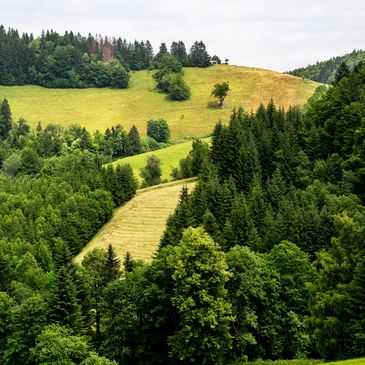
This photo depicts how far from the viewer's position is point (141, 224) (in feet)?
350

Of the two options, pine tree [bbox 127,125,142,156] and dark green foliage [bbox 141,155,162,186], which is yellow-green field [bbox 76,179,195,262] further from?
pine tree [bbox 127,125,142,156]

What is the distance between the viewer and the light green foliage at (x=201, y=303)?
174 ft

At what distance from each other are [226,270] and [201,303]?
6.44 metres

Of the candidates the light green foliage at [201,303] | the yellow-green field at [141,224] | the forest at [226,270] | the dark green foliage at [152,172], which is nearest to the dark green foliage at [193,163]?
the yellow-green field at [141,224]

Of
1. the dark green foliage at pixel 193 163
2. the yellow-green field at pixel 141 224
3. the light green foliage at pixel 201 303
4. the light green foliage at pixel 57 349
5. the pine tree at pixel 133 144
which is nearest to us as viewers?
the light green foliage at pixel 57 349

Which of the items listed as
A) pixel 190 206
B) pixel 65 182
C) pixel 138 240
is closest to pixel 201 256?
pixel 190 206

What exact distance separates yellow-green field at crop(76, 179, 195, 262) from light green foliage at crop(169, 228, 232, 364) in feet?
121

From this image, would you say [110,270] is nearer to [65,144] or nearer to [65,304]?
[65,304]

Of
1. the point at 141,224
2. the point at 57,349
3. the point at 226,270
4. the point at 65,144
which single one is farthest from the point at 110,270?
the point at 65,144

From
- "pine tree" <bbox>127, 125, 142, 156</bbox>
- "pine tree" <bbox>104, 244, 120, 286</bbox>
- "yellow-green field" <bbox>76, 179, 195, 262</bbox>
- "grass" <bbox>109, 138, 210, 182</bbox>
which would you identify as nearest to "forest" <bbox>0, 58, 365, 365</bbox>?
"pine tree" <bbox>104, 244, 120, 286</bbox>

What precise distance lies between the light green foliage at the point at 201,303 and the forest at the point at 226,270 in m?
0.13

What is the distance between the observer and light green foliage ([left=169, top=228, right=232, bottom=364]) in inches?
2085

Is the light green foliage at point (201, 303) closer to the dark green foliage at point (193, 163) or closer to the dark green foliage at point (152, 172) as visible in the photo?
the dark green foliage at point (193, 163)

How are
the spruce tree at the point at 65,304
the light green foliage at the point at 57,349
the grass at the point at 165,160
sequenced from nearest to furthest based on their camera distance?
the light green foliage at the point at 57,349
the spruce tree at the point at 65,304
the grass at the point at 165,160
